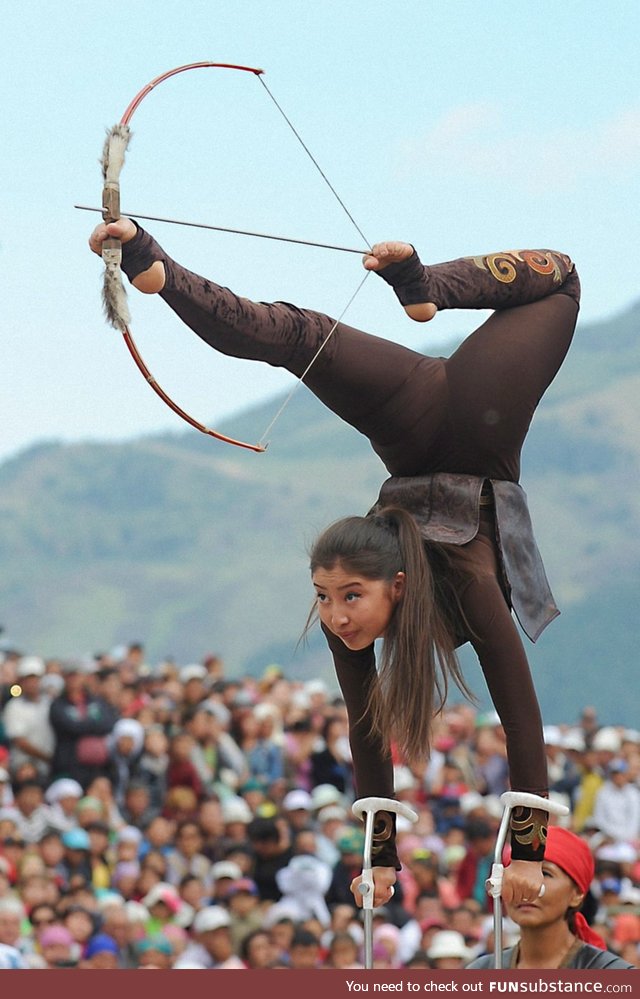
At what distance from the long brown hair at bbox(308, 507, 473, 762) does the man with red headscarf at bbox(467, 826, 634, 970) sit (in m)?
0.61

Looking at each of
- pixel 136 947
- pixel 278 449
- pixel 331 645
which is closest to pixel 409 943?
pixel 136 947

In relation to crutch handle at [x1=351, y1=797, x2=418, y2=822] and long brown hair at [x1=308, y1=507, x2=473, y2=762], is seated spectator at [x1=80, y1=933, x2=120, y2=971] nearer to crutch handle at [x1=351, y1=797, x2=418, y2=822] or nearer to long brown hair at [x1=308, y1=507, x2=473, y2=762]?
crutch handle at [x1=351, y1=797, x2=418, y2=822]

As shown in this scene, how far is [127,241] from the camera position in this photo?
3.54 metres

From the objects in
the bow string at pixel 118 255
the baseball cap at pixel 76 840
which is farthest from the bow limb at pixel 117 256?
the baseball cap at pixel 76 840

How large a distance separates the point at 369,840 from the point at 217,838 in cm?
470

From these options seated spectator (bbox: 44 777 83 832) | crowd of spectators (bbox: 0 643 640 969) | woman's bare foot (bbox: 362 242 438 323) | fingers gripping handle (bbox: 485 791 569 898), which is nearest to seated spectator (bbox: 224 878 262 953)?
crowd of spectators (bbox: 0 643 640 969)

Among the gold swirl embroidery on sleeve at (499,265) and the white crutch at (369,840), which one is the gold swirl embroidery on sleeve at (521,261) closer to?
the gold swirl embroidery on sleeve at (499,265)

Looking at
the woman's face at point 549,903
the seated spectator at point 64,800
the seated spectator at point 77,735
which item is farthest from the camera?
the seated spectator at point 77,735

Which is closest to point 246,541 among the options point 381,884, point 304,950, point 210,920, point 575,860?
point 210,920

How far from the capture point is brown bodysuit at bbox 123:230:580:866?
398cm

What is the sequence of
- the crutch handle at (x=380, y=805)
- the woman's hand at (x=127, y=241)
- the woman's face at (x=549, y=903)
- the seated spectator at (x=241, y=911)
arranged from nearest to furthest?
the woman's hand at (x=127, y=241), the crutch handle at (x=380, y=805), the woman's face at (x=549, y=903), the seated spectator at (x=241, y=911)

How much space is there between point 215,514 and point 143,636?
10.6m

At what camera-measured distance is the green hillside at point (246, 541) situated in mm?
59719

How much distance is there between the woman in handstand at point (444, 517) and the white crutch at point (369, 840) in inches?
7.3
